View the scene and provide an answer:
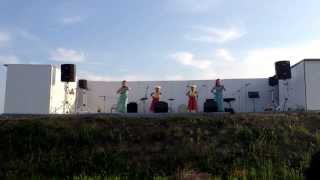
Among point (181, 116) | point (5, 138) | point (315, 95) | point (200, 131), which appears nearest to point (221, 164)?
point (200, 131)

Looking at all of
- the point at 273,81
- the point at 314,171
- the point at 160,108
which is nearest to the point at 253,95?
the point at 273,81

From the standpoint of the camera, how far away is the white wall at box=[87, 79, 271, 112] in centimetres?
2594

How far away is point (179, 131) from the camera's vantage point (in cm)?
1603

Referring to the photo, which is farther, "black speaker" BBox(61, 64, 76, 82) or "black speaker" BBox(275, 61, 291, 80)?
"black speaker" BBox(61, 64, 76, 82)

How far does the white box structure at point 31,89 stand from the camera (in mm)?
24109

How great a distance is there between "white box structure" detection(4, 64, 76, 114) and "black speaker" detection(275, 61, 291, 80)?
9.44 m

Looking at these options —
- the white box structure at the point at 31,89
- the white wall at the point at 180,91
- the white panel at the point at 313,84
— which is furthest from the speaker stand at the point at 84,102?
the white panel at the point at 313,84

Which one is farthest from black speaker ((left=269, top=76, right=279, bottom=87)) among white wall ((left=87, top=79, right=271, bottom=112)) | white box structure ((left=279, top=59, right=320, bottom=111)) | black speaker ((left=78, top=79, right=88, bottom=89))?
black speaker ((left=78, top=79, right=88, bottom=89))

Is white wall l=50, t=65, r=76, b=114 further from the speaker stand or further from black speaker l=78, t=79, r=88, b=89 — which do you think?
the speaker stand

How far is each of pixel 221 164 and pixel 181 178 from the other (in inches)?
60.2

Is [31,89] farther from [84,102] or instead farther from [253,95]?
[253,95]

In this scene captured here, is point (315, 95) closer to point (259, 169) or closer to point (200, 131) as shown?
point (200, 131)

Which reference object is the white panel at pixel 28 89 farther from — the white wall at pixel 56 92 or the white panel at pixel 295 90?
the white panel at pixel 295 90

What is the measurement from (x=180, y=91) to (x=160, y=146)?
1119 cm
